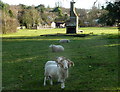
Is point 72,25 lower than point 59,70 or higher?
higher

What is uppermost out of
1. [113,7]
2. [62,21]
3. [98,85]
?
[62,21]

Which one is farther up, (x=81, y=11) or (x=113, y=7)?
(x=81, y=11)

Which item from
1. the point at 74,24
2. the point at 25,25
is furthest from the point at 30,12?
the point at 74,24

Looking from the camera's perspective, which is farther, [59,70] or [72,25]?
[72,25]

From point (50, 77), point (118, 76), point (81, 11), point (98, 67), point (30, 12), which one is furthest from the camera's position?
point (81, 11)

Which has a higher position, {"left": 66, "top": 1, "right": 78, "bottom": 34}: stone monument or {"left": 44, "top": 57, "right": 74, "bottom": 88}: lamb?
{"left": 66, "top": 1, "right": 78, "bottom": 34}: stone monument

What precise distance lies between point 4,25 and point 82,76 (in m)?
40.4

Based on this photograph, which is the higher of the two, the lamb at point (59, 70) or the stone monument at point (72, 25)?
the stone monument at point (72, 25)

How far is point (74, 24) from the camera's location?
4459cm

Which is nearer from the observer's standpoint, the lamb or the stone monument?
the lamb

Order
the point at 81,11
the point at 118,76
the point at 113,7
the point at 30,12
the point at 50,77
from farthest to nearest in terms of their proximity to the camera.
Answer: the point at 81,11
the point at 30,12
the point at 113,7
the point at 118,76
the point at 50,77

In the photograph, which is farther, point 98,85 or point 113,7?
point 113,7

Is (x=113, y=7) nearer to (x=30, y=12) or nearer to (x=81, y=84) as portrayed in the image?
(x=81, y=84)

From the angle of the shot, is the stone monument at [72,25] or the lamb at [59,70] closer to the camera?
the lamb at [59,70]
